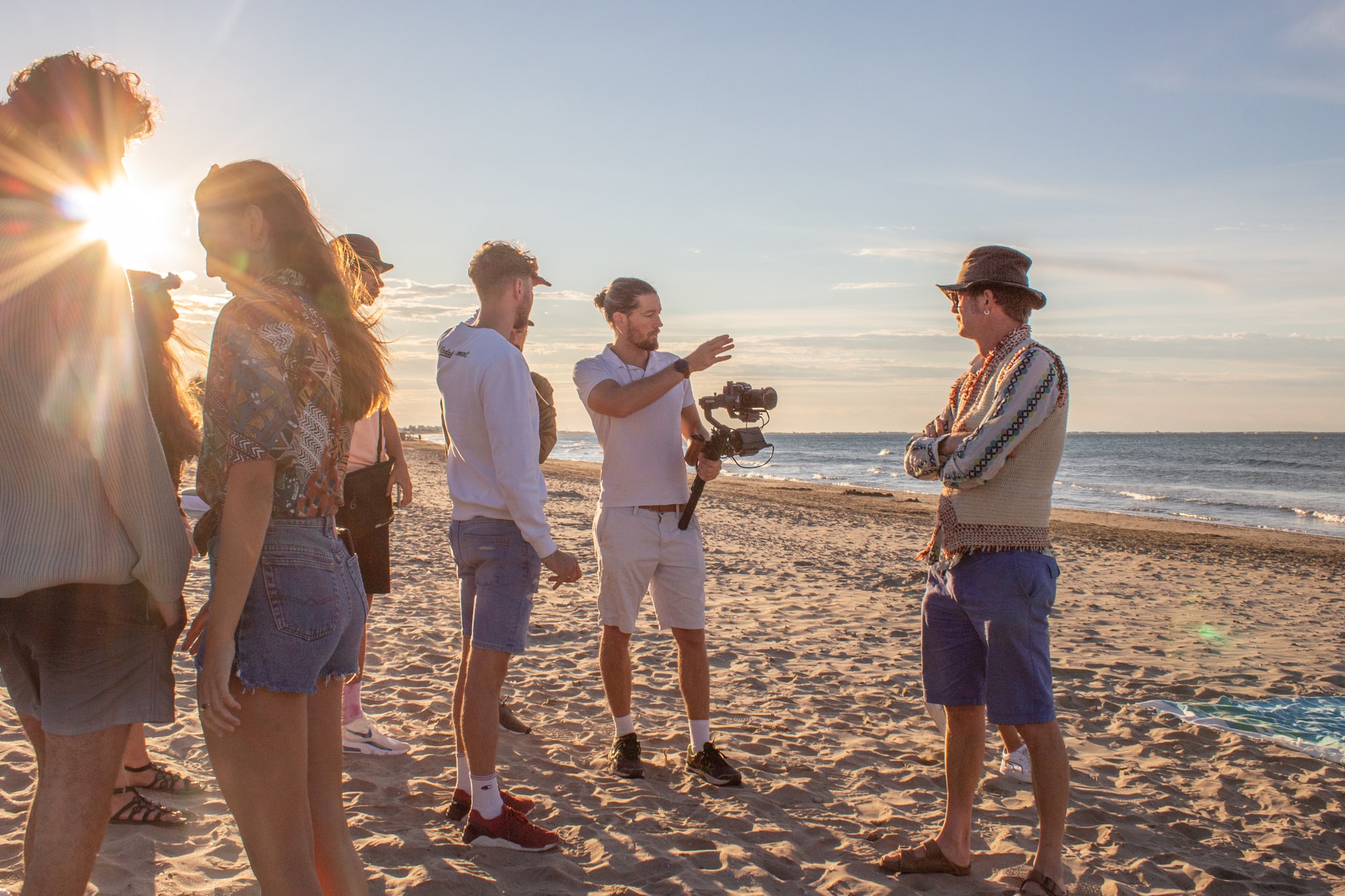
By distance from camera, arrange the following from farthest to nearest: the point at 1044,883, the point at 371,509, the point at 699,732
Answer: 1. the point at 699,732
2. the point at 371,509
3. the point at 1044,883

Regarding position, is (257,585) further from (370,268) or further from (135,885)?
(370,268)

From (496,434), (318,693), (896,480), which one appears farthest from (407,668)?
(896,480)

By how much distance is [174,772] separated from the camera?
3.46m

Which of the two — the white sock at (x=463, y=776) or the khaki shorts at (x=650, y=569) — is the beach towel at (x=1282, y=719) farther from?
the white sock at (x=463, y=776)

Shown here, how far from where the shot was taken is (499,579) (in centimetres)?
308

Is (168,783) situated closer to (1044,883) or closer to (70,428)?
(70,428)

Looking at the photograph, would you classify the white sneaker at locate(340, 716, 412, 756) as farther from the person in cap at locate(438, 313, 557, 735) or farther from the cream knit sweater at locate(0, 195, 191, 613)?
the cream knit sweater at locate(0, 195, 191, 613)

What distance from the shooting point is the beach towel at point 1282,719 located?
4.41 metres

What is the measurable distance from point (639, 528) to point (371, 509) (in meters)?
1.13

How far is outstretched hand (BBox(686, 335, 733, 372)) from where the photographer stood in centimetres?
373

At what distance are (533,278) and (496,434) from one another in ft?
2.19

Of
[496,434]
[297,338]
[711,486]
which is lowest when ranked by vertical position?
[711,486]

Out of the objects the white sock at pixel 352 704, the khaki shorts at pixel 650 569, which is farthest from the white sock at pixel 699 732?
the white sock at pixel 352 704

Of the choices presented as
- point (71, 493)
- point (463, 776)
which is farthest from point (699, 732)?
point (71, 493)
